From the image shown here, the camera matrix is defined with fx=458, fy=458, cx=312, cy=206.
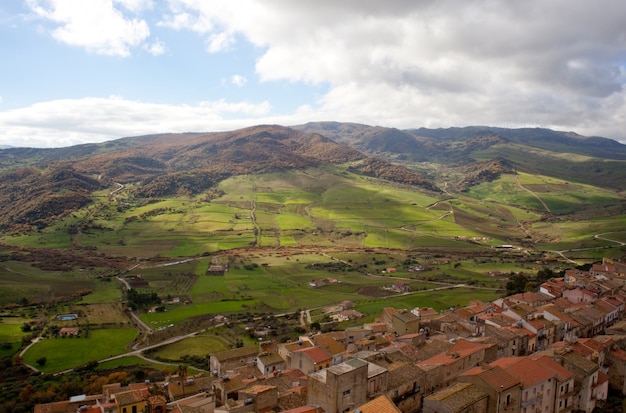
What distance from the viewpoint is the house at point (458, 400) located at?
31.5 meters

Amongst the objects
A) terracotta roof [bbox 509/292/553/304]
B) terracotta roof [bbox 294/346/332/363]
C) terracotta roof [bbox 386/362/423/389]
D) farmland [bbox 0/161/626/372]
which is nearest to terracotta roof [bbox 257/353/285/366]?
terracotta roof [bbox 294/346/332/363]

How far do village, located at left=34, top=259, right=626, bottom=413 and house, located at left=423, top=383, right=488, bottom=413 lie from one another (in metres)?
0.09

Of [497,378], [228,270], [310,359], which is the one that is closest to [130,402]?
[310,359]

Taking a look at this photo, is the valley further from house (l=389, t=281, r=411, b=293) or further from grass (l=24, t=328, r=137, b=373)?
house (l=389, t=281, r=411, b=293)

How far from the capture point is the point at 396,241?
160250mm

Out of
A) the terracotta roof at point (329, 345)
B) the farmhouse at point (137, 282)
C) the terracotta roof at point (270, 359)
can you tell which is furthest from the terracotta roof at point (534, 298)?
the farmhouse at point (137, 282)

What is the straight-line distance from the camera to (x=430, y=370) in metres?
38.8

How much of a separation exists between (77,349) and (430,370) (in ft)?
185

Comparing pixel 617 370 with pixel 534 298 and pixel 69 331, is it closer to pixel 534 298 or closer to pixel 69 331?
pixel 534 298

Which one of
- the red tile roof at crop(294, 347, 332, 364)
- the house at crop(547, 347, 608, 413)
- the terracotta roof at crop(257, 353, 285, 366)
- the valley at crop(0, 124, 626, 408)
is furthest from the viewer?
the valley at crop(0, 124, 626, 408)

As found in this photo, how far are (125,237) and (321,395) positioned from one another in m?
147

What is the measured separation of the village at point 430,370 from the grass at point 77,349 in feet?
74.5

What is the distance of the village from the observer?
110ft

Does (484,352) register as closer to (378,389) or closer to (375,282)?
(378,389)
